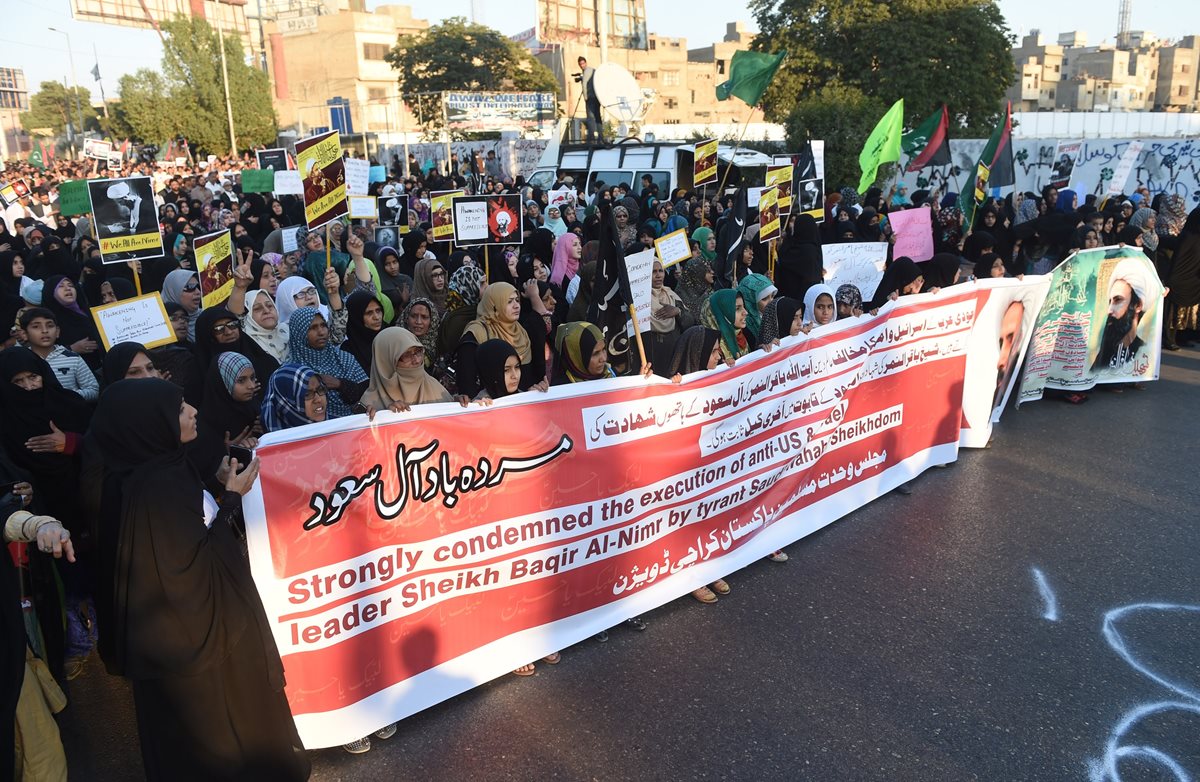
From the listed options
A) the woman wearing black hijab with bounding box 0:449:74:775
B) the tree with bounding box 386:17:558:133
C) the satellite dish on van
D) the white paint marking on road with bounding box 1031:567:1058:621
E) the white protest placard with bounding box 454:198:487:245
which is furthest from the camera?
the tree with bounding box 386:17:558:133

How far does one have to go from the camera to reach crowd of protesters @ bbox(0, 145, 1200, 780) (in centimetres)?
266

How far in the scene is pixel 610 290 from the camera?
496 cm

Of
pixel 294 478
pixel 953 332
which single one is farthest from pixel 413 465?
pixel 953 332

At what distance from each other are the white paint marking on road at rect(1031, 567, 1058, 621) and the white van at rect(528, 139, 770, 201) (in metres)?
11.4

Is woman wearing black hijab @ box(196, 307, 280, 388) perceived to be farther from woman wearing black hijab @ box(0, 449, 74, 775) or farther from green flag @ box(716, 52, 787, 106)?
green flag @ box(716, 52, 787, 106)

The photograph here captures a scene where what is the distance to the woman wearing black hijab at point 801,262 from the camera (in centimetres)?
851

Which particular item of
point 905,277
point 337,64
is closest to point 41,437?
point 905,277

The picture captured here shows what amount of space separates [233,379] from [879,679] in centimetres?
312

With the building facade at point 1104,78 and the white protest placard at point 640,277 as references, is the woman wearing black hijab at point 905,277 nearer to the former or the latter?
the white protest placard at point 640,277

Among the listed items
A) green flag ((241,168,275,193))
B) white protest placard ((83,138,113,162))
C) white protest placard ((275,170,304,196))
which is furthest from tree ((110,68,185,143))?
white protest placard ((275,170,304,196))

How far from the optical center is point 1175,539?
5.04 m

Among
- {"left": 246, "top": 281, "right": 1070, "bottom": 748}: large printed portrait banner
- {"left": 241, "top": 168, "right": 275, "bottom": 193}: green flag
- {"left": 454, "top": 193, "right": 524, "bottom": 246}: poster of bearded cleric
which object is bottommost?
{"left": 246, "top": 281, "right": 1070, "bottom": 748}: large printed portrait banner

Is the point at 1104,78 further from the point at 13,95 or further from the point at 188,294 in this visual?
the point at 13,95

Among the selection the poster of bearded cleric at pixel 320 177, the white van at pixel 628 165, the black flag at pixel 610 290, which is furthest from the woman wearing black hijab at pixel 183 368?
the white van at pixel 628 165
